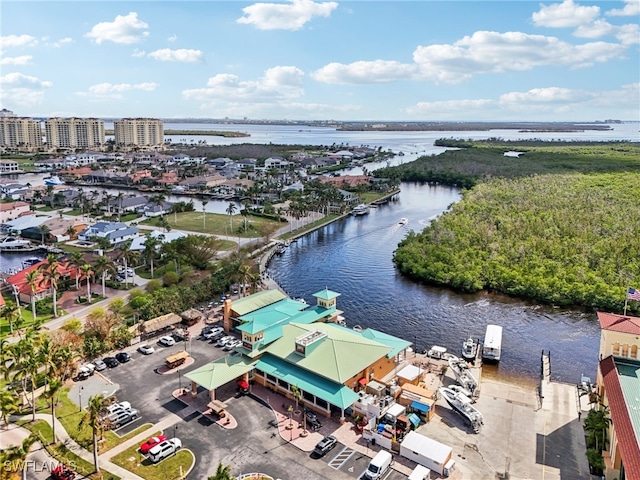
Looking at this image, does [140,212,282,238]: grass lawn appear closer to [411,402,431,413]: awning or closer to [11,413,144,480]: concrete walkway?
[11,413,144,480]: concrete walkway

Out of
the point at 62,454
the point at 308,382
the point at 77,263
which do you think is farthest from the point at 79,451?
the point at 77,263

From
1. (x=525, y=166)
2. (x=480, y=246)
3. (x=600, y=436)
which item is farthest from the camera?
(x=525, y=166)

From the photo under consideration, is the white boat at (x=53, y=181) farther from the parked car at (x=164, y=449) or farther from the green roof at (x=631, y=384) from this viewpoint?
the green roof at (x=631, y=384)

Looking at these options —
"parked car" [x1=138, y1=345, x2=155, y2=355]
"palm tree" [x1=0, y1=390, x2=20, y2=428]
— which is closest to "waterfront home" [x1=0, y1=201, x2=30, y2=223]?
"parked car" [x1=138, y1=345, x2=155, y2=355]

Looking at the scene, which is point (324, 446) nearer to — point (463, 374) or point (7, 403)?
point (463, 374)

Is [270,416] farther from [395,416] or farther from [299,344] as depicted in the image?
[395,416]

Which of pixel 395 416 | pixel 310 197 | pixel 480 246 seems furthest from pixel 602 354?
pixel 310 197

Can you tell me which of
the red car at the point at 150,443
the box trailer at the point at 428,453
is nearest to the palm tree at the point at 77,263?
the red car at the point at 150,443

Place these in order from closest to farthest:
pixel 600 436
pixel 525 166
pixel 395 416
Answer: pixel 600 436 < pixel 395 416 < pixel 525 166
